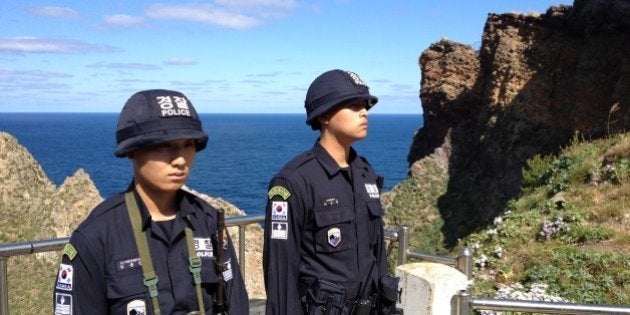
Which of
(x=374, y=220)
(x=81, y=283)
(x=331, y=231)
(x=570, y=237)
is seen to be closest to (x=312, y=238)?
(x=331, y=231)

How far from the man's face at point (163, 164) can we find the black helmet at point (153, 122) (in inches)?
2.1

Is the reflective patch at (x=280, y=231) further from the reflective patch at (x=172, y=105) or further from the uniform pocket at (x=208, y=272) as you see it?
the reflective patch at (x=172, y=105)

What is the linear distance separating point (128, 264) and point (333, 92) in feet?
6.02

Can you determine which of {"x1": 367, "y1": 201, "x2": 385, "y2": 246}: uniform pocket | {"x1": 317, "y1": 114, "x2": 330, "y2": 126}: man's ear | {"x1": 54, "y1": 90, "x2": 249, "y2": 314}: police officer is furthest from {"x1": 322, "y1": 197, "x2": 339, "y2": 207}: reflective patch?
{"x1": 54, "y1": 90, "x2": 249, "y2": 314}: police officer

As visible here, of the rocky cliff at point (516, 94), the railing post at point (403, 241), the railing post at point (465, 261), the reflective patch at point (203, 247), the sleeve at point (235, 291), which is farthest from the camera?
the rocky cliff at point (516, 94)

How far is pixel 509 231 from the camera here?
9820 millimetres


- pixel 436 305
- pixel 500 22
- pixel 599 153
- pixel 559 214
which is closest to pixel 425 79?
pixel 500 22

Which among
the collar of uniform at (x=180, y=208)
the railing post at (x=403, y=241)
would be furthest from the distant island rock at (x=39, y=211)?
the collar of uniform at (x=180, y=208)

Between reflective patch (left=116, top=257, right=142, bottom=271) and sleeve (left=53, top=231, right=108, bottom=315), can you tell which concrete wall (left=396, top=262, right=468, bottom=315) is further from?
sleeve (left=53, top=231, right=108, bottom=315)

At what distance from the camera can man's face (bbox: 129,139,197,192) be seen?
2484 mm

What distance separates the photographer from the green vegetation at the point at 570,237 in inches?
301

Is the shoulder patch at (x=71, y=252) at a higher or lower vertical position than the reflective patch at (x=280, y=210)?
lower

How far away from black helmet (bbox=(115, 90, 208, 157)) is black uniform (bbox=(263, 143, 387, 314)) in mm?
1170

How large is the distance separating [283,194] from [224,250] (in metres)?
0.97
